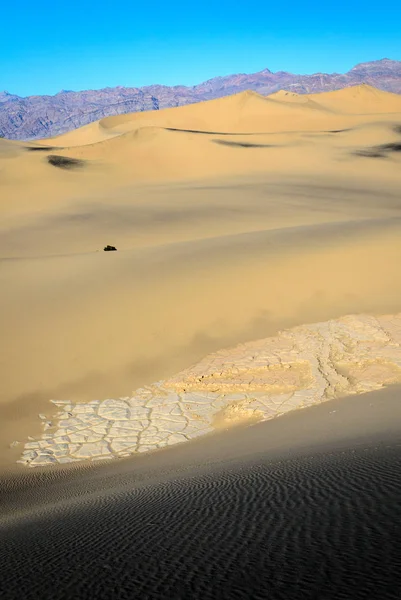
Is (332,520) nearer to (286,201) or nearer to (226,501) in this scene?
(226,501)

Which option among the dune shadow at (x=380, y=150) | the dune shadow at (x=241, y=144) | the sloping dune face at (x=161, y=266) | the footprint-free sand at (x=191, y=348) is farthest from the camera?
the dune shadow at (x=241, y=144)

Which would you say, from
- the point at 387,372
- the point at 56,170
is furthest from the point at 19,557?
the point at 56,170

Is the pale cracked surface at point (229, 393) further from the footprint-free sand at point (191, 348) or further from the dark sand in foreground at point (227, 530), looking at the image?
the dark sand in foreground at point (227, 530)

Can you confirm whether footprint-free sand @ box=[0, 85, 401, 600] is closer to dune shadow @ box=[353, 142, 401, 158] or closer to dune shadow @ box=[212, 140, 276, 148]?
dune shadow @ box=[353, 142, 401, 158]

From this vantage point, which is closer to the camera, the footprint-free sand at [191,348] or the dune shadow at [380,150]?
the footprint-free sand at [191,348]

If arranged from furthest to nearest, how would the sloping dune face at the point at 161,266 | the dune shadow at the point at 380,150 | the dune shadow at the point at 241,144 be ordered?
the dune shadow at the point at 241,144
the dune shadow at the point at 380,150
the sloping dune face at the point at 161,266

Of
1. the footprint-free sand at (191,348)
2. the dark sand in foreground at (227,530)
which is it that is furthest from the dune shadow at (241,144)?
the dark sand in foreground at (227,530)
